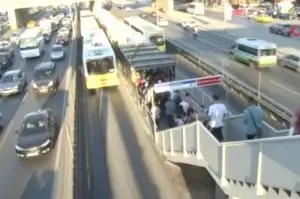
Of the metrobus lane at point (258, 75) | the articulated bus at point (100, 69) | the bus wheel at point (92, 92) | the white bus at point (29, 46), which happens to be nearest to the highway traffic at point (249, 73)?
the metrobus lane at point (258, 75)

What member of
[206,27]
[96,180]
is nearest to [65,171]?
[96,180]

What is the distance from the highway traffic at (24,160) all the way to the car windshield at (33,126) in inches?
39.7

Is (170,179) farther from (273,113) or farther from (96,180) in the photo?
(273,113)

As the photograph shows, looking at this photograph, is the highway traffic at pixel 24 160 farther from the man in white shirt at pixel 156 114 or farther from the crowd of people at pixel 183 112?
the crowd of people at pixel 183 112

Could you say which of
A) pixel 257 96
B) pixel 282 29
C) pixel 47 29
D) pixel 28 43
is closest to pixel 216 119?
pixel 257 96

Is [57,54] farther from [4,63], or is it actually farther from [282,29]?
[282,29]

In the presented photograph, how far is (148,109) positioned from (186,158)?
616 centimetres

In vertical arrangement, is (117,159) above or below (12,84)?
below

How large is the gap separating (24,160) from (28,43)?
2827 cm

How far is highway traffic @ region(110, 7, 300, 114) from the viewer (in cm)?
2295

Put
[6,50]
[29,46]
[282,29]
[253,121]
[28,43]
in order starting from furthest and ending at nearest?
[282,29] < [6,50] < [28,43] < [29,46] < [253,121]

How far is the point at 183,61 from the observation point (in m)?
34.8

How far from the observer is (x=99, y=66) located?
2489 cm

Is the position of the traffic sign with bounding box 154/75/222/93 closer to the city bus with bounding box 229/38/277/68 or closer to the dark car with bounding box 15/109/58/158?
the dark car with bounding box 15/109/58/158
